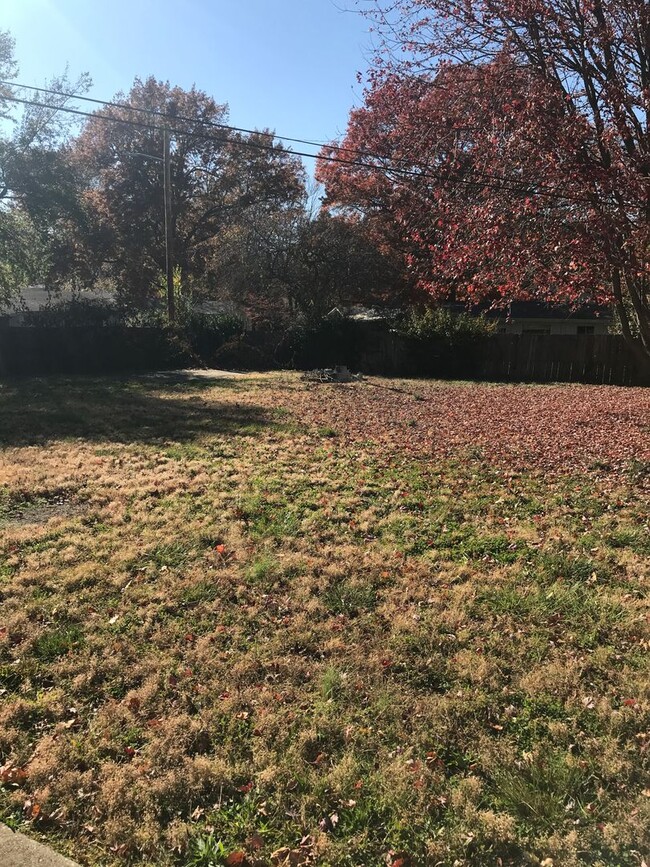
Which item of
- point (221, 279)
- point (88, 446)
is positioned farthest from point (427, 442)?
point (221, 279)

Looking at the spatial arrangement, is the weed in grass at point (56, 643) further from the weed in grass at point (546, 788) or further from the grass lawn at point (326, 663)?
the weed in grass at point (546, 788)

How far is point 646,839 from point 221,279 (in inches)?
1174

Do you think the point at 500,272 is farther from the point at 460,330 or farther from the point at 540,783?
the point at 460,330

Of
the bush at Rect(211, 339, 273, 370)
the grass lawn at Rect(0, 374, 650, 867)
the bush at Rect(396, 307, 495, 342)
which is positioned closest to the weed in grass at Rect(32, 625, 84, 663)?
the grass lawn at Rect(0, 374, 650, 867)

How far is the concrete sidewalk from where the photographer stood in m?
2.12

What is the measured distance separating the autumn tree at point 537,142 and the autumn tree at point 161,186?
27.3 meters

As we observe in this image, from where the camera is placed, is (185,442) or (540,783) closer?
(540,783)

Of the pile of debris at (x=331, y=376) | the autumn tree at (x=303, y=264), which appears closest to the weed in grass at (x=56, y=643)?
the pile of debris at (x=331, y=376)

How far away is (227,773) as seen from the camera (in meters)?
2.56

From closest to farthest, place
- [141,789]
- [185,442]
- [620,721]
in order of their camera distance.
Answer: [141,789] → [620,721] → [185,442]

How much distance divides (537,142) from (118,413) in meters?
8.55

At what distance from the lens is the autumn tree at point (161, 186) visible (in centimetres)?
3666

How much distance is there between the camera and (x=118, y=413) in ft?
37.7

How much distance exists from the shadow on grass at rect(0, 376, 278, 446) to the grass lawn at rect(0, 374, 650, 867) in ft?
6.71
